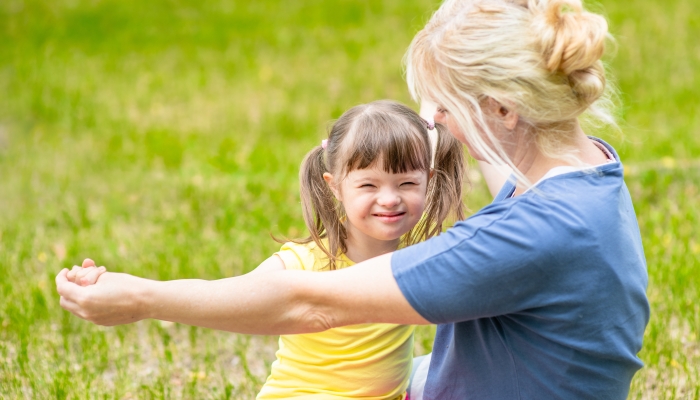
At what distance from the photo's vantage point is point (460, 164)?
276cm

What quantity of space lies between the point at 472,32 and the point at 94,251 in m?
3.86

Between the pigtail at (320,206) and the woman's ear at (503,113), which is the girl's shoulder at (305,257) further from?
the woman's ear at (503,113)

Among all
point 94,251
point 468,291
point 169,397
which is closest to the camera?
point 468,291

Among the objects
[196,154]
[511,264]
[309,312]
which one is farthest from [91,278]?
[196,154]

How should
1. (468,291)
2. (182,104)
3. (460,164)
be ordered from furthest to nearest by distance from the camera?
(182,104) → (460,164) → (468,291)

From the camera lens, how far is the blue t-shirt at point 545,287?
6.22 feet

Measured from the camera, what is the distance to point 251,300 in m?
2.02

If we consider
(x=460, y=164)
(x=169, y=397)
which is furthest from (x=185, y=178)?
(x=460, y=164)

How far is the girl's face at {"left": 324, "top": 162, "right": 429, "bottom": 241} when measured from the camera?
2482mm

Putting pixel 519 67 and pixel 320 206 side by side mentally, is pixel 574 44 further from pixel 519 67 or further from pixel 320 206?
pixel 320 206

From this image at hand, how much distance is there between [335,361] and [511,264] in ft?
2.87

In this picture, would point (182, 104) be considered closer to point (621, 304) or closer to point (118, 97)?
point (118, 97)

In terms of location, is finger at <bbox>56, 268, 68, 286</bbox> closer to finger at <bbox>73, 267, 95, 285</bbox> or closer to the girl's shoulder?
finger at <bbox>73, 267, 95, 285</bbox>

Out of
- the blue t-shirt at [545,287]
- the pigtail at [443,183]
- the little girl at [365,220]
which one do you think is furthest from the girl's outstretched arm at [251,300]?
the pigtail at [443,183]
